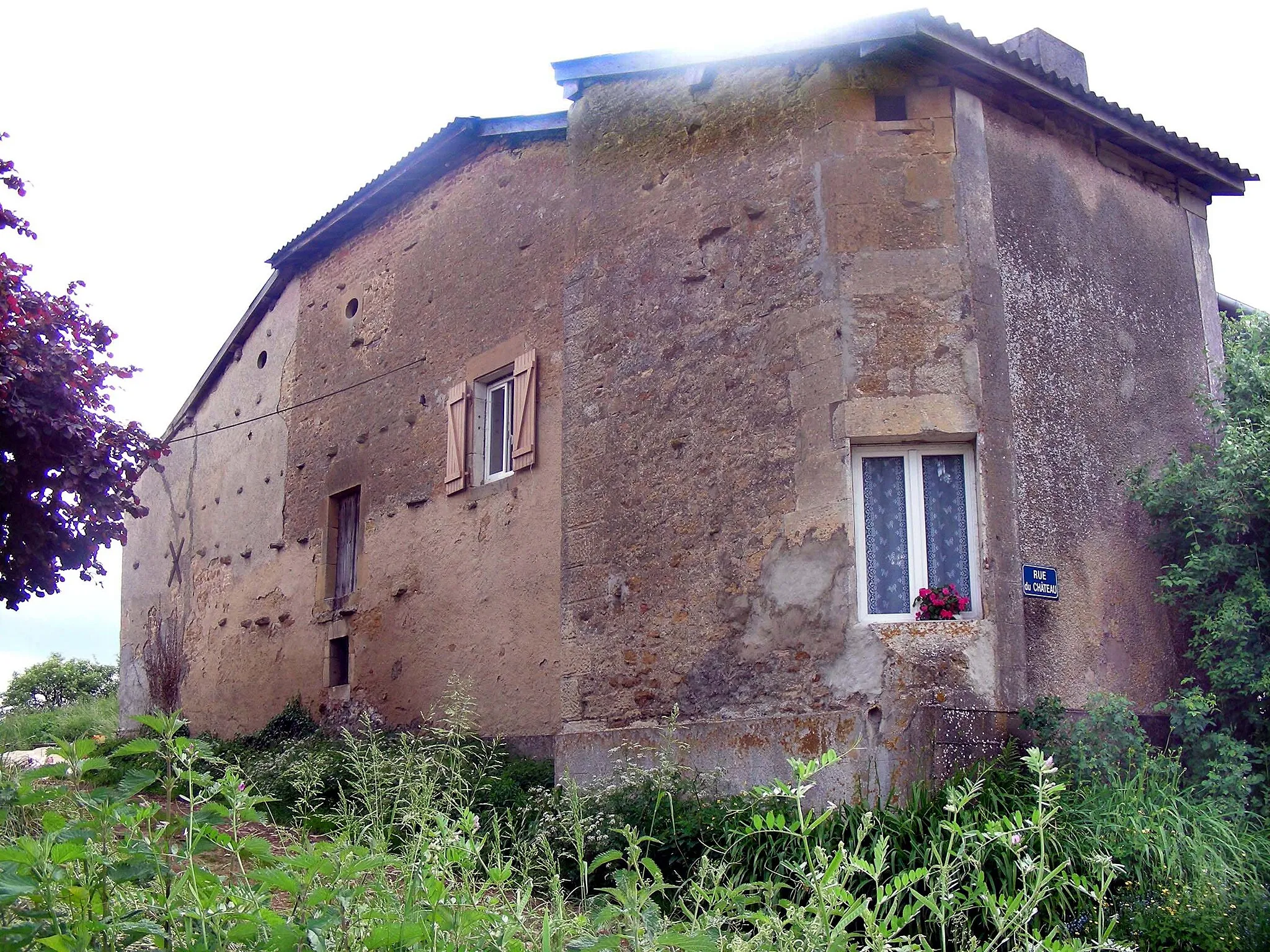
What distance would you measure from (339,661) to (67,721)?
6.73 m

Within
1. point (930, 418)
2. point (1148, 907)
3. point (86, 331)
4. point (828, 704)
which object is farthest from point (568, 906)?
point (86, 331)

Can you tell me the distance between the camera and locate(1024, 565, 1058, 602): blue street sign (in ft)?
26.3

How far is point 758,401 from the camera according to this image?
8.45 metres

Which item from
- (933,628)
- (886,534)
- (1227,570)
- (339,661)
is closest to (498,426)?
(339,661)

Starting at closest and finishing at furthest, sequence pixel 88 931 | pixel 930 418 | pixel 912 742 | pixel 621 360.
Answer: pixel 88 931 < pixel 912 742 < pixel 930 418 < pixel 621 360

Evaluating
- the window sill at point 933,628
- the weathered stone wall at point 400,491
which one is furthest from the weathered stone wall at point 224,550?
the window sill at point 933,628

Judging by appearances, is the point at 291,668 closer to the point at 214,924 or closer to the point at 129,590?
the point at 129,590

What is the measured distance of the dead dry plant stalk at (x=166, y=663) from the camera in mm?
14836

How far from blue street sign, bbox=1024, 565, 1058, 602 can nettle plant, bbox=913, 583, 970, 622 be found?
478 millimetres

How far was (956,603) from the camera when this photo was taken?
774 cm

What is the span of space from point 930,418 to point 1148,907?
313 centimetres

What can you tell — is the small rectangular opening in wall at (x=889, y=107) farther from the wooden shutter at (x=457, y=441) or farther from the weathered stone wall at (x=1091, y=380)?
the wooden shutter at (x=457, y=441)

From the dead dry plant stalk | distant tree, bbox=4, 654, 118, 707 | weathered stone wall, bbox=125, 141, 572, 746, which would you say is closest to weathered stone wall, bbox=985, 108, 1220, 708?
weathered stone wall, bbox=125, 141, 572, 746

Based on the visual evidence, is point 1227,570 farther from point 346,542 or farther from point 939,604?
point 346,542
